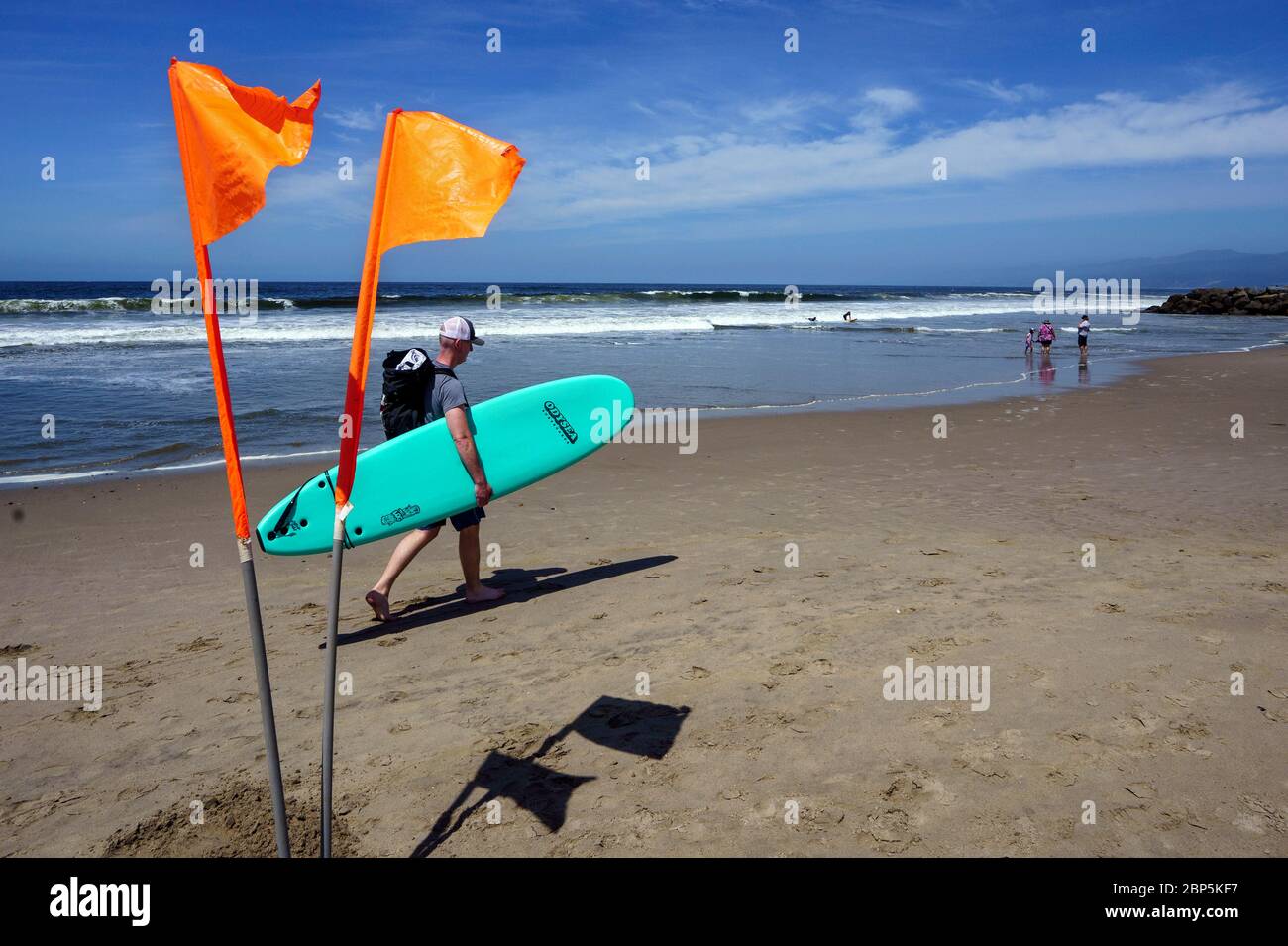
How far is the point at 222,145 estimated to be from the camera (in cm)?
220

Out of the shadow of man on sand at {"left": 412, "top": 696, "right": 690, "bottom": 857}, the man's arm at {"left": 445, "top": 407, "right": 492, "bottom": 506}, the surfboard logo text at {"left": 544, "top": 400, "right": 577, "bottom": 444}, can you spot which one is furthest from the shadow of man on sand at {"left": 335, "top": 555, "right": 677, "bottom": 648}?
the shadow of man on sand at {"left": 412, "top": 696, "right": 690, "bottom": 857}

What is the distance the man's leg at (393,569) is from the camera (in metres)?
4.79

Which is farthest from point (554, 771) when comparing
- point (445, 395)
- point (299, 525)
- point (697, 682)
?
point (299, 525)

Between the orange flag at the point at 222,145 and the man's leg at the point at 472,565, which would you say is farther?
the man's leg at the point at 472,565

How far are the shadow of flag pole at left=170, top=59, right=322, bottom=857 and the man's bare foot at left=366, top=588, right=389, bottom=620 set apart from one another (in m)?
2.56

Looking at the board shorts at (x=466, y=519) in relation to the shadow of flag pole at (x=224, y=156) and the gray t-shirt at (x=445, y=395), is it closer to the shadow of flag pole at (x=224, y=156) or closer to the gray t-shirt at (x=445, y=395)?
the gray t-shirt at (x=445, y=395)

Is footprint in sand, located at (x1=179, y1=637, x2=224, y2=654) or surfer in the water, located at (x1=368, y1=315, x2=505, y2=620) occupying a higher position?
surfer in the water, located at (x1=368, y1=315, x2=505, y2=620)

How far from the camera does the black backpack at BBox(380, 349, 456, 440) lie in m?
4.95

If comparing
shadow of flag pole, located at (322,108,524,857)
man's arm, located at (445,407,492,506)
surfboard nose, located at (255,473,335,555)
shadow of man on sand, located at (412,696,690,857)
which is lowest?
shadow of man on sand, located at (412,696,690,857)

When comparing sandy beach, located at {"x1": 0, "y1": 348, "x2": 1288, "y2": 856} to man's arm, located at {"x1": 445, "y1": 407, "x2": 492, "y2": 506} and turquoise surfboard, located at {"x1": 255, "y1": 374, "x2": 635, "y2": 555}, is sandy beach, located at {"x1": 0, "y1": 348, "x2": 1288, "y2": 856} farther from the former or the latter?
man's arm, located at {"x1": 445, "y1": 407, "x2": 492, "y2": 506}

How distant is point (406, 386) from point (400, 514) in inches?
33.0

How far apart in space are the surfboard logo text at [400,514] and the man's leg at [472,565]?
44cm

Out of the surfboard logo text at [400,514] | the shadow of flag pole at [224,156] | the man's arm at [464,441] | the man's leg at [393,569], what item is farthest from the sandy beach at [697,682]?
the shadow of flag pole at [224,156]

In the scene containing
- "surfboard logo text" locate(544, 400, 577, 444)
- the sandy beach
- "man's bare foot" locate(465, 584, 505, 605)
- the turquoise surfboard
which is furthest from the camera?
"surfboard logo text" locate(544, 400, 577, 444)
